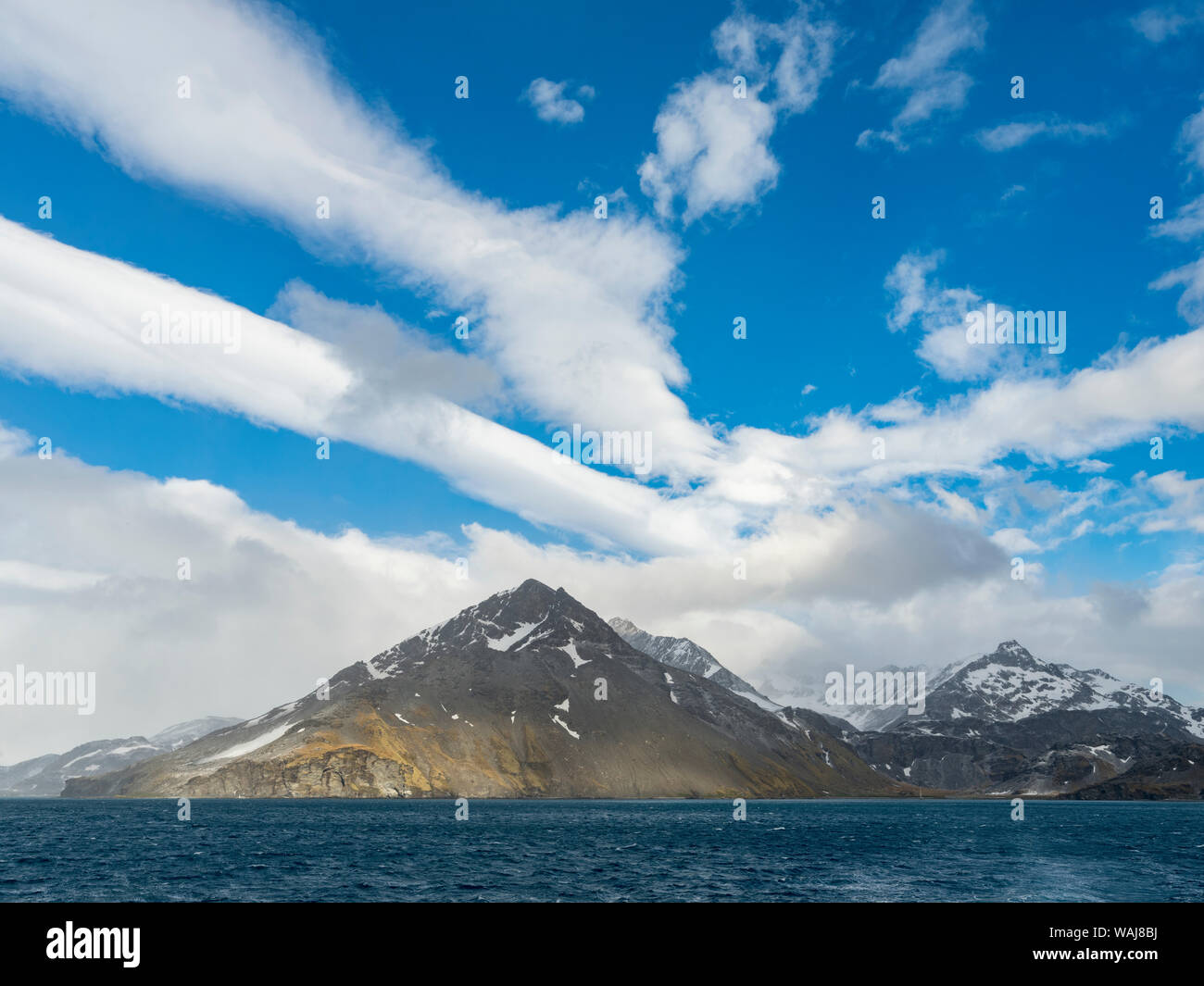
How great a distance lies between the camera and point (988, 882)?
250ft

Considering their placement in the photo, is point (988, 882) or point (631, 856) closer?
point (988, 882)

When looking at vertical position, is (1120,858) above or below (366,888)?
below

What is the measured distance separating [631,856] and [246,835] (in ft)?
215
